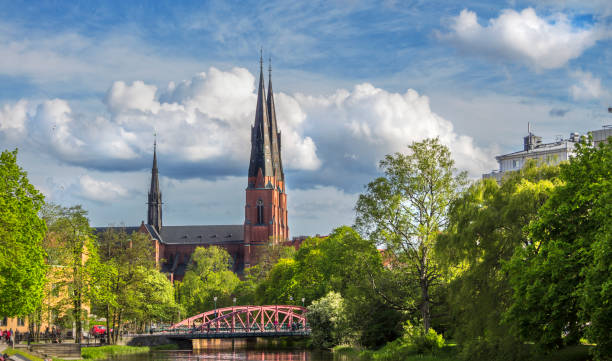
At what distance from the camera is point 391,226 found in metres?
49.7

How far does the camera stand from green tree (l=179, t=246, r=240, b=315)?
12369cm

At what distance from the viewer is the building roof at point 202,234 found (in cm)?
17912

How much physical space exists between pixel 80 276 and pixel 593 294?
45897mm

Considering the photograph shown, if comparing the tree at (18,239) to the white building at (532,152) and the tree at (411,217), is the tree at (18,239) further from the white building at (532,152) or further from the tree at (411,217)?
the white building at (532,152)

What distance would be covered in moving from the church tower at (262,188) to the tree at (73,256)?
97.6 m

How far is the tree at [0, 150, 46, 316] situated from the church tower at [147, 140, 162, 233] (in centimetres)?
12660

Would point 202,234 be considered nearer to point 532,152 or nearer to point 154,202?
point 154,202

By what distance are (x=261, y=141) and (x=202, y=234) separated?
35577 mm

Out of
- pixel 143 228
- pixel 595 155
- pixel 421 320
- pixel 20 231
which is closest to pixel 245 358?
pixel 421 320

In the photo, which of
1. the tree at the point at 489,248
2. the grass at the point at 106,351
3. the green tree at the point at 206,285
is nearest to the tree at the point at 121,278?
the grass at the point at 106,351

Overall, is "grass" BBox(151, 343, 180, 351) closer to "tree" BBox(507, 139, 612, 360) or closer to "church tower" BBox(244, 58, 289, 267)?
"tree" BBox(507, 139, 612, 360)

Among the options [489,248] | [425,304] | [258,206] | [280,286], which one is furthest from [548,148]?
[258,206]

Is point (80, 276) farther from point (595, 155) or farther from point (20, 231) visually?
point (595, 155)

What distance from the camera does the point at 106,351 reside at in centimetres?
6638
